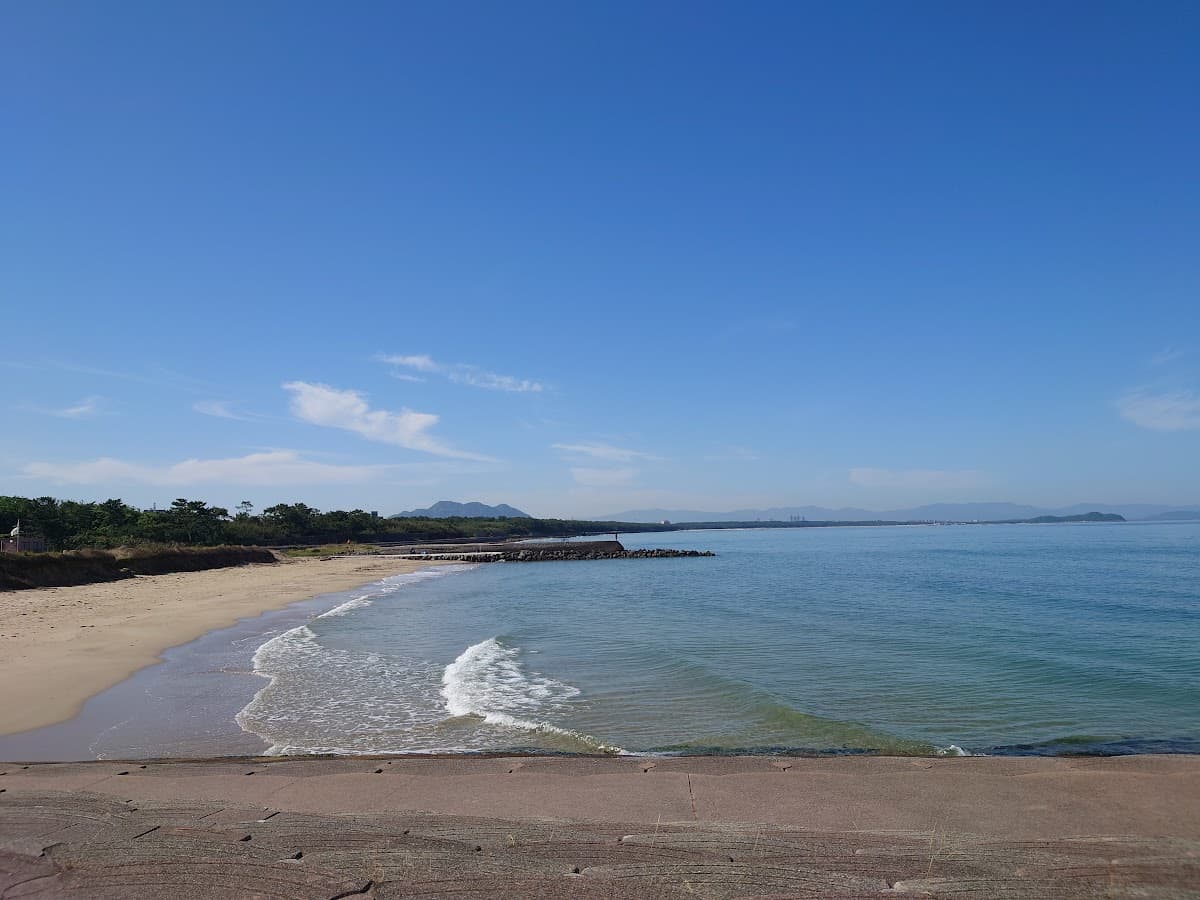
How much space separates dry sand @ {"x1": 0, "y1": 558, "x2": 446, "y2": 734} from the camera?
48.2 ft

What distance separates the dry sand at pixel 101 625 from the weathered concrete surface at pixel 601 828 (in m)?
6.79

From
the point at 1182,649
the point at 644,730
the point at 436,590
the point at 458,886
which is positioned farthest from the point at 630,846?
the point at 436,590

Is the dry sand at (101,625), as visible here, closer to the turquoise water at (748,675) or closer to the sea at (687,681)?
the sea at (687,681)

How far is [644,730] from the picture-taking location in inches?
497

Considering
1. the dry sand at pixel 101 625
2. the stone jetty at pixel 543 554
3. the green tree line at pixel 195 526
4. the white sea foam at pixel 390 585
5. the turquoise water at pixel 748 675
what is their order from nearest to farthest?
the turquoise water at pixel 748 675 → the dry sand at pixel 101 625 → the white sea foam at pixel 390 585 → the green tree line at pixel 195 526 → the stone jetty at pixel 543 554

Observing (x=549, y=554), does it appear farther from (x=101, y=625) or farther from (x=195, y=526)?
(x=101, y=625)

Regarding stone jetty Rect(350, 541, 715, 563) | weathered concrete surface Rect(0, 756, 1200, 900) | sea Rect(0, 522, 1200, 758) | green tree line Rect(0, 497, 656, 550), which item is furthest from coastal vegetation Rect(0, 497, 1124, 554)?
weathered concrete surface Rect(0, 756, 1200, 900)

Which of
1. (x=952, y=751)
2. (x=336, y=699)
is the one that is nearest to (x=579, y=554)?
(x=336, y=699)

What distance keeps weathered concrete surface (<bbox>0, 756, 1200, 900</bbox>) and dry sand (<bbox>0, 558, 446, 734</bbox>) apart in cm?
679

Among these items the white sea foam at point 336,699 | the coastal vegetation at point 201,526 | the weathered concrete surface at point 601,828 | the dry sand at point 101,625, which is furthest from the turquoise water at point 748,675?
the coastal vegetation at point 201,526

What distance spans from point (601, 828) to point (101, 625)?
25.0 meters

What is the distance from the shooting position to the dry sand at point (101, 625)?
48.2 ft

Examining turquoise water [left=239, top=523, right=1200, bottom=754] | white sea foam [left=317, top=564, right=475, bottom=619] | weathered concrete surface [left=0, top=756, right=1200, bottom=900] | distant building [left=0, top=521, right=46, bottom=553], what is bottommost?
turquoise water [left=239, top=523, right=1200, bottom=754]

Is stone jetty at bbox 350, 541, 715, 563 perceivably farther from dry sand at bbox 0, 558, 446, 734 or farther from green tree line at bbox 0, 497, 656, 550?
dry sand at bbox 0, 558, 446, 734
